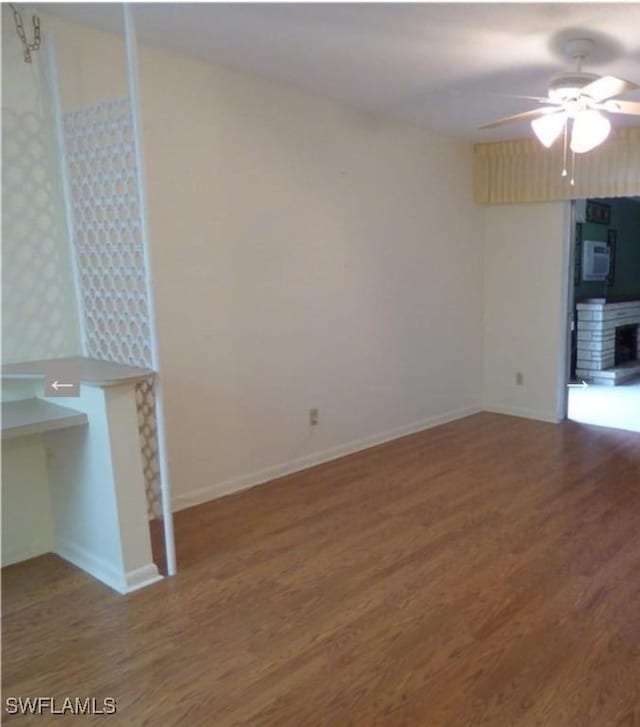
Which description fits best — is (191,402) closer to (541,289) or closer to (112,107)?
(112,107)

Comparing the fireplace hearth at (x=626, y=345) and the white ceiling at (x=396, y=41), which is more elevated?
the white ceiling at (x=396, y=41)

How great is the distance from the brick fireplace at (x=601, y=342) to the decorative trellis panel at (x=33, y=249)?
5.81 meters

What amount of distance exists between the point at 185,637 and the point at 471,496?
1.89m

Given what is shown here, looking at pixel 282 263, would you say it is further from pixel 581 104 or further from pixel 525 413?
pixel 525 413

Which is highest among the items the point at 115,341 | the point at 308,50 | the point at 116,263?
the point at 308,50

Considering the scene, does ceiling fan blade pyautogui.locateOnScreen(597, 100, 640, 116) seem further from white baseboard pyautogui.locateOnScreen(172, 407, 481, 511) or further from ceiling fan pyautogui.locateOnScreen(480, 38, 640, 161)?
white baseboard pyautogui.locateOnScreen(172, 407, 481, 511)

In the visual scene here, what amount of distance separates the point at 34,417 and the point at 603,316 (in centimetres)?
620

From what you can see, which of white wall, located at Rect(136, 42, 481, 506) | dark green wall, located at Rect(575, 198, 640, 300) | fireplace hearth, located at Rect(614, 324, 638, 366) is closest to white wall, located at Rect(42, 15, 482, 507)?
white wall, located at Rect(136, 42, 481, 506)

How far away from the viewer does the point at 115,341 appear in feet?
8.93

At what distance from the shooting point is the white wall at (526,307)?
194 inches

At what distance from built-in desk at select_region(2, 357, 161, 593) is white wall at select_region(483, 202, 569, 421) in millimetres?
3763

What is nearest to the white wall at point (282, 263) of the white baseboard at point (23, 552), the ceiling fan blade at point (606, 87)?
the white baseboard at point (23, 552)

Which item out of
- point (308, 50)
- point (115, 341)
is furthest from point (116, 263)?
point (308, 50)

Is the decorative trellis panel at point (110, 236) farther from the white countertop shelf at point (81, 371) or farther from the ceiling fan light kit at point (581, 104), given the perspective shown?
the ceiling fan light kit at point (581, 104)
